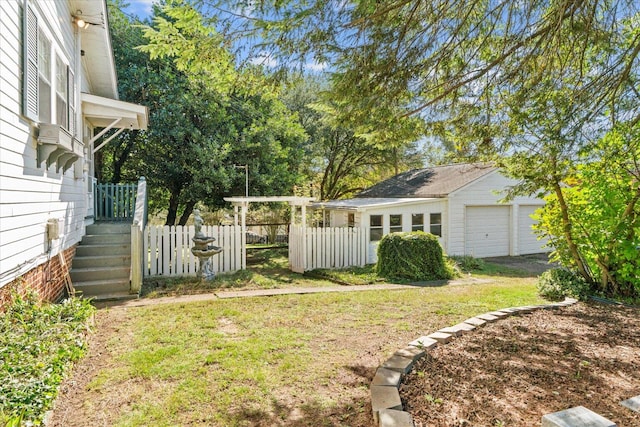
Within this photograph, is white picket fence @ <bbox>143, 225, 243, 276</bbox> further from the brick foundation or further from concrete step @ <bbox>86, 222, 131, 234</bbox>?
the brick foundation

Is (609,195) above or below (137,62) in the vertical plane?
below

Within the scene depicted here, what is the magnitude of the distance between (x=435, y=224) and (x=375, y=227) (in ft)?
8.65

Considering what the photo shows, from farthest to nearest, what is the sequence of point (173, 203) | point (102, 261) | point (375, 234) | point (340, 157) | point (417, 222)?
1. point (340, 157)
2. point (173, 203)
3. point (417, 222)
4. point (375, 234)
5. point (102, 261)

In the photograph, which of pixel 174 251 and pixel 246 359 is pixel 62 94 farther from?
pixel 246 359

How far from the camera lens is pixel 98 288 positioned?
6.66 meters

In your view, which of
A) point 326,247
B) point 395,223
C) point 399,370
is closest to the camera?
point 399,370

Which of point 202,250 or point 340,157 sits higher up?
point 340,157

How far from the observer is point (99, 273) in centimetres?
687

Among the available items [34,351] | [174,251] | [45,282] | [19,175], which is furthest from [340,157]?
[34,351]

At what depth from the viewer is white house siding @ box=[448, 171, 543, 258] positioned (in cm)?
1410

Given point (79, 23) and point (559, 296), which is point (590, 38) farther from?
point (79, 23)

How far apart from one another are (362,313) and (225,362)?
2471 millimetres

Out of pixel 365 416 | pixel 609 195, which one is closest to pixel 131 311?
pixel 365 416

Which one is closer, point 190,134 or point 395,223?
point 395,223
